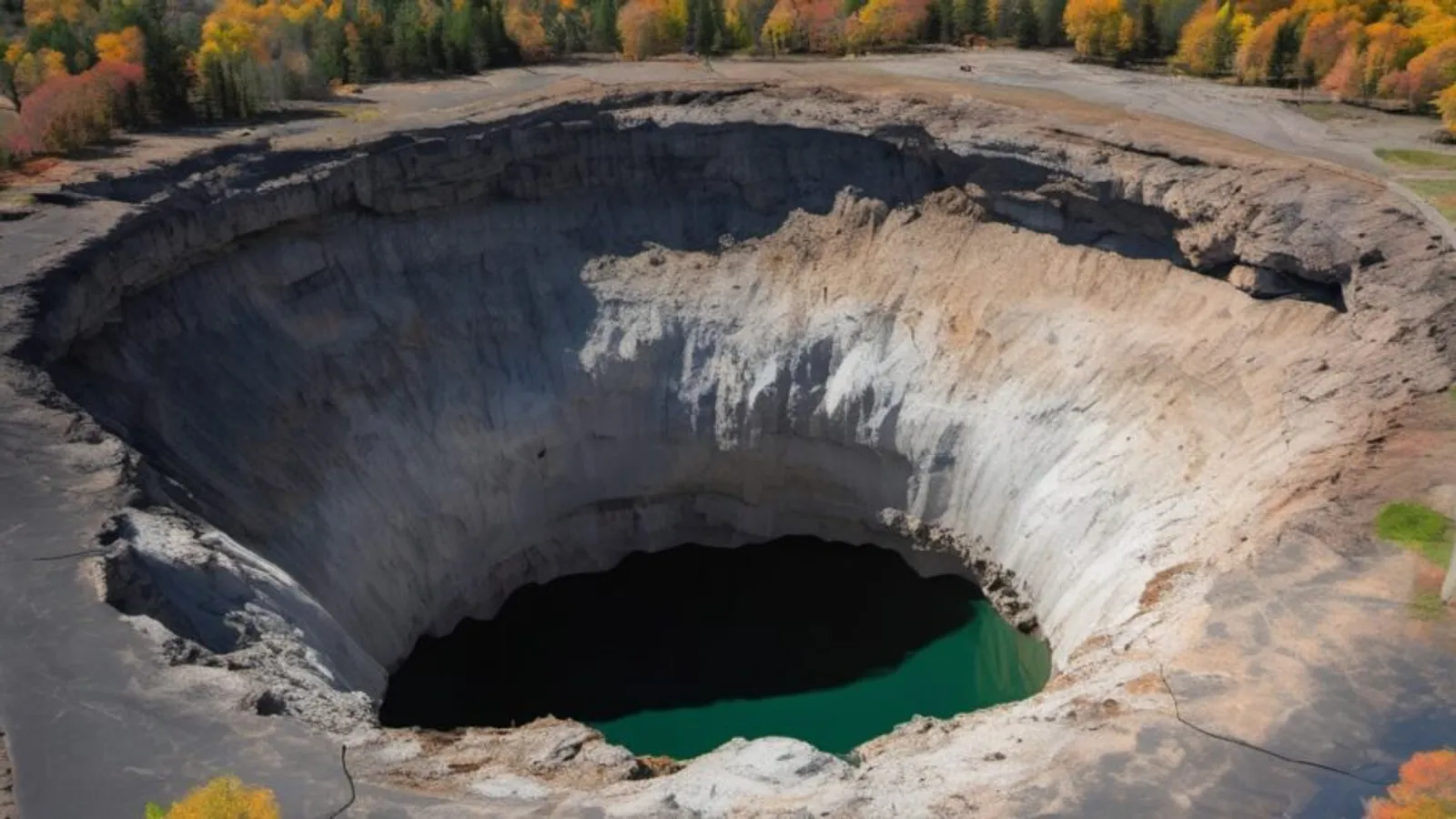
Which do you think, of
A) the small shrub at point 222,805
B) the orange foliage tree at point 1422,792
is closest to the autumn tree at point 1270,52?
the orange foliage tree at point 1422,792

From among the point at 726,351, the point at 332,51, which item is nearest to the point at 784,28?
the point at 332,51

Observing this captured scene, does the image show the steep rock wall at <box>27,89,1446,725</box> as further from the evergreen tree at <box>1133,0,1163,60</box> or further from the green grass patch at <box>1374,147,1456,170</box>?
the evergreen tree at <box>1133,0,1163,60</box>

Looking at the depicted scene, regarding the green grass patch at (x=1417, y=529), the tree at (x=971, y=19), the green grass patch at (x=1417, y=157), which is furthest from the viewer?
the tree at (x=971, y=19)

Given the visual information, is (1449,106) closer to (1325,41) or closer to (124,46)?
(1325,41)

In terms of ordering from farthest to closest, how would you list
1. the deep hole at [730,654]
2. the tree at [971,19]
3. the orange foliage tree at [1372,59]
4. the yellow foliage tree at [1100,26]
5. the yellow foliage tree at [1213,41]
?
the tree at [971,19] → the yellow foliage tree at [1100,26] → the yellow foliage tree at [1213,41] → the orange foliage tree at [1372,59] → the deep hole at [730,654]

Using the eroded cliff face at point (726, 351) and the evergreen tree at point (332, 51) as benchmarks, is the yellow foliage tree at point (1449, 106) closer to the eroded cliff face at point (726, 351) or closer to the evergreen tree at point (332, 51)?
the eroded cliff face at point (726, 351)
